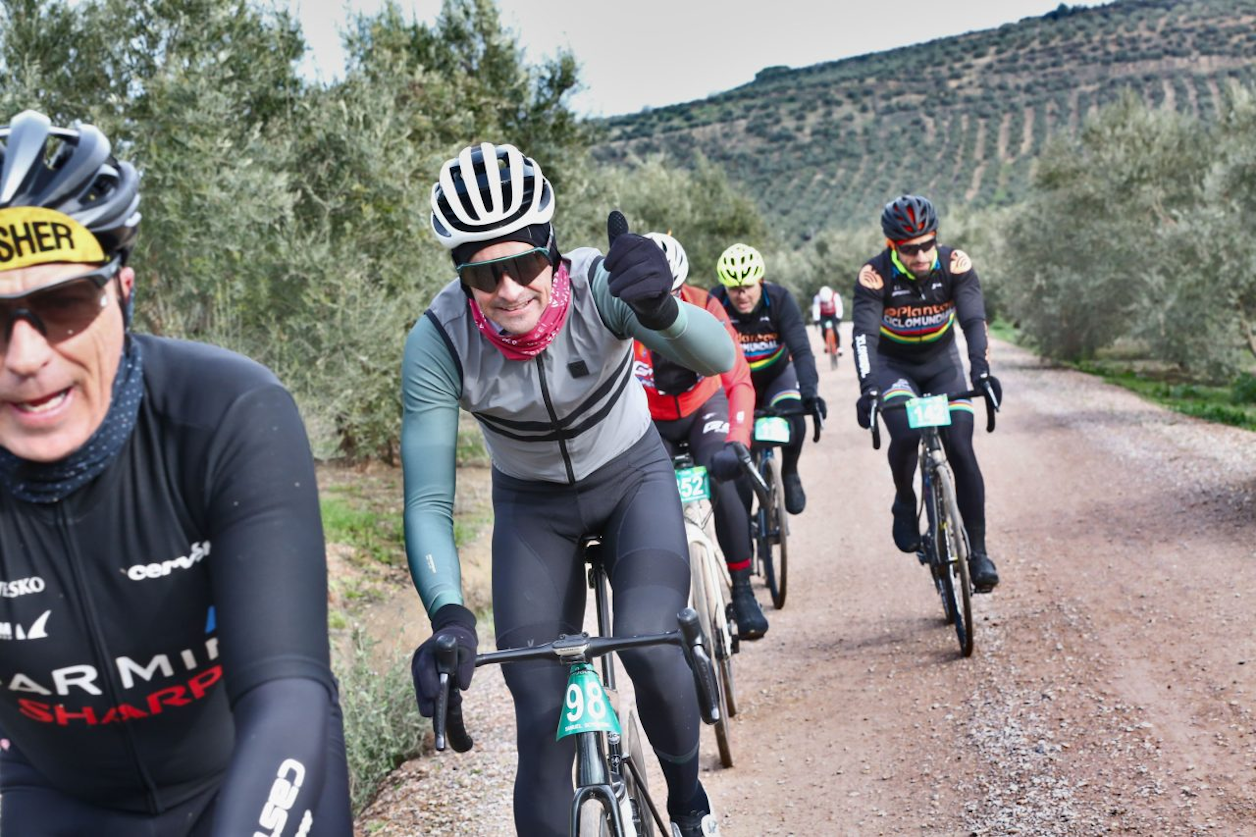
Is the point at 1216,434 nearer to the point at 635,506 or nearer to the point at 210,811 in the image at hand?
the point at 635,506

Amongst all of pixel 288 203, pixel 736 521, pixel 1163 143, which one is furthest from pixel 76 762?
pixel 1163 143

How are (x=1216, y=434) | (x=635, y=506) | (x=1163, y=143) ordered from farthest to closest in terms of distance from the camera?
1. (x=1163, y=143)
2. (x=1216, y=434)
3. (x=635, y=506)

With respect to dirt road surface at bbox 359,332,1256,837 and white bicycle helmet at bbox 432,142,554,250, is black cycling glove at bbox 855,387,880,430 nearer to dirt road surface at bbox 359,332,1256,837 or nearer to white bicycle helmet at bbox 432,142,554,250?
dirt road surface at bbox 359,332,1256,837

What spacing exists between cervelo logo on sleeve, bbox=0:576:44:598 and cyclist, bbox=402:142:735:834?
56.7 inches

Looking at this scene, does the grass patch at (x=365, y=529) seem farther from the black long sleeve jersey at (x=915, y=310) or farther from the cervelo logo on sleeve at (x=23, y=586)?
the cervelo logo on sleeve at (x=23, y=586)

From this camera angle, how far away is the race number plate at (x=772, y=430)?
937 cm

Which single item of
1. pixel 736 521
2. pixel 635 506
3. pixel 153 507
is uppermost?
pixel 153 507

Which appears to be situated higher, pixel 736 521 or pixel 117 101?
pixel 117 101

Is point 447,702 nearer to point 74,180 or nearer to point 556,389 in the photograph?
point 556,389

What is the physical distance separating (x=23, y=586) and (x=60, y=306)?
47cm

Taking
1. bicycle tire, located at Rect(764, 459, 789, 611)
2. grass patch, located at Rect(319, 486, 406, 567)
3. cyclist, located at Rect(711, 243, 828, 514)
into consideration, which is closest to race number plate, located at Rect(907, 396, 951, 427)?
cyclist, located at Rect(711, 243, 828, 514)

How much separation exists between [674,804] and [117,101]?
34.7 ft

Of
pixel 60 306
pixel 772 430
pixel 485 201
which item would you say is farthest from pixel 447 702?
pixel 772 430

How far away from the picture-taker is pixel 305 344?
42.5 ft
